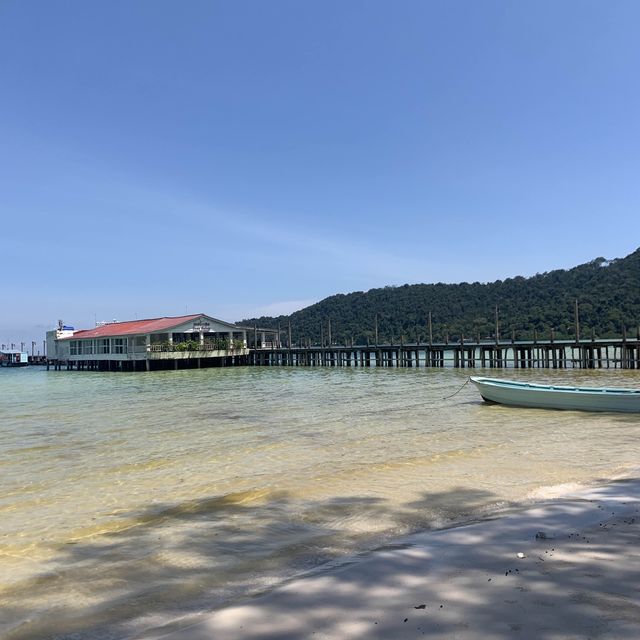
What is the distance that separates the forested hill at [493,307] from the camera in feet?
233

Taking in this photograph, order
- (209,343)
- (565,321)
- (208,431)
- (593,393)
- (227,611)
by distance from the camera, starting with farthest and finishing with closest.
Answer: (565,321)
(209,343)
(593,393)
(208,431)
(227,611)

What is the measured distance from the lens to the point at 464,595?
3881 mm

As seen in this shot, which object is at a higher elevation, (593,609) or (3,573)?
(593,609)

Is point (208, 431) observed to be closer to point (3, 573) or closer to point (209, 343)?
point (3, 573)

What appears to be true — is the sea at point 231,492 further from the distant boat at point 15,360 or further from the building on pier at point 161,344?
the distant boat at point 15,360

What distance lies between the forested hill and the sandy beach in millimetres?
53363

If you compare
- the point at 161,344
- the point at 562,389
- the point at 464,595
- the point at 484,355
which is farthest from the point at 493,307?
the point at 464,595

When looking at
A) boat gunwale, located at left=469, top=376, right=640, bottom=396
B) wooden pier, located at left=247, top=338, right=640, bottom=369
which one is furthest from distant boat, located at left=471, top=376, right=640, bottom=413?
wooden pier, located at left=247, top=338, right=640, bottom=369

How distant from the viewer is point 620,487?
7180mm

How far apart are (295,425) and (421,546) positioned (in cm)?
1043

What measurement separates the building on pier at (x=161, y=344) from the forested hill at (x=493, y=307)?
11238 mm

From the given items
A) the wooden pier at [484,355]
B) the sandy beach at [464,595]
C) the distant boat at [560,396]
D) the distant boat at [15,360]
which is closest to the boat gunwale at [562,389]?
the distant boat at [560,396]

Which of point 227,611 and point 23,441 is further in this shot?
point 23,441

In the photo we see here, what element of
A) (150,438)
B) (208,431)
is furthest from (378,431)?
(150,438)
